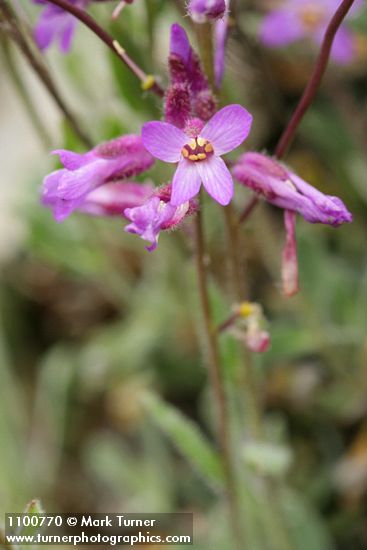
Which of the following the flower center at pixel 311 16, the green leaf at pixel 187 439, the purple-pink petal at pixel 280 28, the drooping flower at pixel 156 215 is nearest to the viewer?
the drooping flower at pixel 156 215

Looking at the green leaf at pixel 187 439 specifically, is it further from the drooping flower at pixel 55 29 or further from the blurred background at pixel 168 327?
the drooping flower at pixel 55 29

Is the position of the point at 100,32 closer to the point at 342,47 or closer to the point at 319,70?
the point at 319,70

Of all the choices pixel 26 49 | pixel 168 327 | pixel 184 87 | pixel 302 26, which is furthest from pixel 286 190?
pixel 168 327

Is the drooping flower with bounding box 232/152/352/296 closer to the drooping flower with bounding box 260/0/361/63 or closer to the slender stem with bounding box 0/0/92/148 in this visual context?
the slender stem with bounding box 0/0/92/148

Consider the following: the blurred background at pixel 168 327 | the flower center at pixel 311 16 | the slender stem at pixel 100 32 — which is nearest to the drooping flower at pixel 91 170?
the slender stem at pixel 100 32

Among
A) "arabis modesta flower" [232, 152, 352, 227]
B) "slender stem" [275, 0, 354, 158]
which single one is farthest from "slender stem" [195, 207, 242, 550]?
"slender stem" [275, 0, 354, 158]

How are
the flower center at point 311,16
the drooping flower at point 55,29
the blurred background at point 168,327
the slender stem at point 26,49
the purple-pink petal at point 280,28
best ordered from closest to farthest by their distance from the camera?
the slender stem at point 26,49 < the drooping flower at point 55,29 < the blurred background at point 168,327 < the purple-pink petal at point 280,28 < the flower center at point 311,16

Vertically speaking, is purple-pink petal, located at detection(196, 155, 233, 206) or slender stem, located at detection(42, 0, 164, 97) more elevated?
slender stem, located at detection(42, 0, 164, 97)
